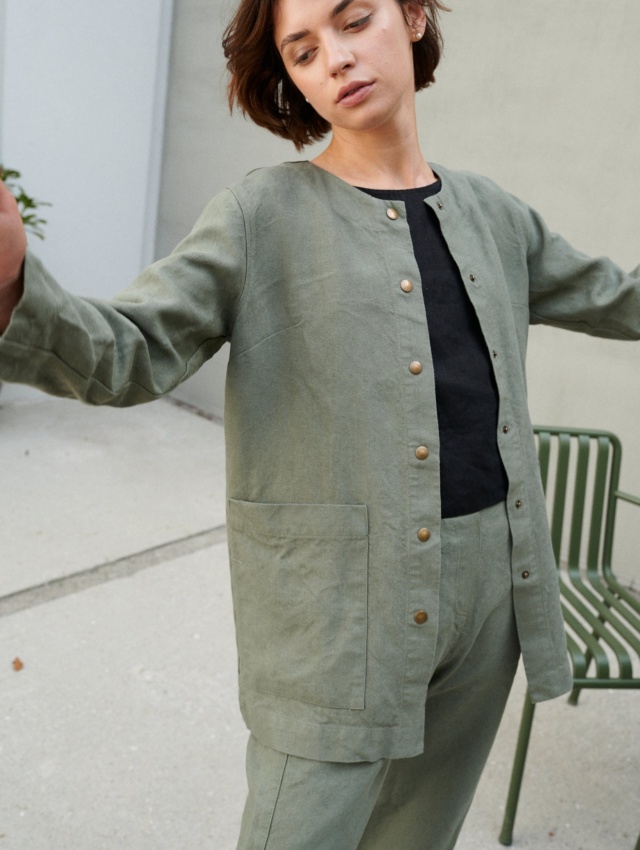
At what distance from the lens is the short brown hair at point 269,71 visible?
3.91ft

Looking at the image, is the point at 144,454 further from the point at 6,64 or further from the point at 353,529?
the point at 353,529

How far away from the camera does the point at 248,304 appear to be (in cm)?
111

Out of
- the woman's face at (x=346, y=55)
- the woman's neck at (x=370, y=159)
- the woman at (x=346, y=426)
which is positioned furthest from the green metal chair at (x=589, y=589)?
the woman's face at (x=346, y=55)

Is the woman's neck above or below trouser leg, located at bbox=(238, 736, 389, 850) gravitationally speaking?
above

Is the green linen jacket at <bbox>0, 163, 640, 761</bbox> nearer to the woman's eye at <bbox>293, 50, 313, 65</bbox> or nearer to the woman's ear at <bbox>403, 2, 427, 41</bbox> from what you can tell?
the woman's eye at <bbox>293, 50, 313, 65</bbox>

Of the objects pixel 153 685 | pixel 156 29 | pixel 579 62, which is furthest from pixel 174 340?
pixel 156 29

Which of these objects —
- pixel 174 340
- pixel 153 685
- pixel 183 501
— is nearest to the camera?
pixel 174 340

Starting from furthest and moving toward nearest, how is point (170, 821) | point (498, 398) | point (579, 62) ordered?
1. point (579, 62)
2. point (170, 821)
3. point (498, 398)

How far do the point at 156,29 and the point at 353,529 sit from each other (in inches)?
170

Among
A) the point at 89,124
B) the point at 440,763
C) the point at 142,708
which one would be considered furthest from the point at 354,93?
the point at 89,124

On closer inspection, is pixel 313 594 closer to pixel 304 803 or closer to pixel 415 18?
pixel 304 803

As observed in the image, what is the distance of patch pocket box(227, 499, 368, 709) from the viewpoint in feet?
3.72

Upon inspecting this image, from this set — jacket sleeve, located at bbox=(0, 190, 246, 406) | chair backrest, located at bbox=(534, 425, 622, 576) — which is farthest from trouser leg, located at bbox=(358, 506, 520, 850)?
chair backrest, located at bbox=(534, 425, 622, 576)

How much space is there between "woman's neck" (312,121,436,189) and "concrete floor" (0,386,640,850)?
1.50 m
